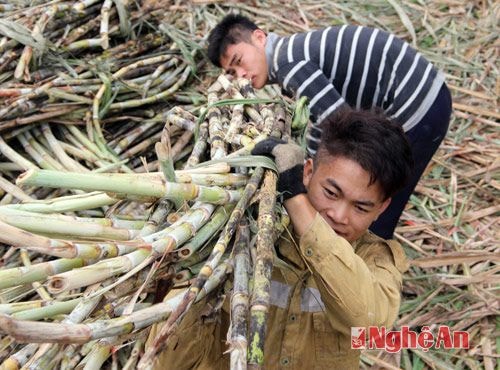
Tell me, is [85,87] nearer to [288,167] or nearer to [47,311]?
[288,167]

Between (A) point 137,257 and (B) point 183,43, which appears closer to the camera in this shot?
(A) point 137,257

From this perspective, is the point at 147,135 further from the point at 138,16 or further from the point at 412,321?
the point at 412,321

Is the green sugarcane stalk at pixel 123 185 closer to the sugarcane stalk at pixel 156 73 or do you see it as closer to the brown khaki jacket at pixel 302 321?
the brown khaki jacket at pixel 302 321

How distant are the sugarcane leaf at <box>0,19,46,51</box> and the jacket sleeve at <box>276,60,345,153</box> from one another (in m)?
1.02

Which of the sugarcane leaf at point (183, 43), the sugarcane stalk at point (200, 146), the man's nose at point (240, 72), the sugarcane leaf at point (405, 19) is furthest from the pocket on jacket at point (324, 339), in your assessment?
the sugarcane leaf at point (405, 19)

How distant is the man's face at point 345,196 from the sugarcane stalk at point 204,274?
21 cm

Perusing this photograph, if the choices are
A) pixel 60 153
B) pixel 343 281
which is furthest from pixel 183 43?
pixel 343 281

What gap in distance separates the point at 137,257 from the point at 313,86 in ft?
4.23

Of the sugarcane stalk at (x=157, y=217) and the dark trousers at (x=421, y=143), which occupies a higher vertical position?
the sugarcane stalk at (x=157, y=217)

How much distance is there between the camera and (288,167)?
1.24 metres

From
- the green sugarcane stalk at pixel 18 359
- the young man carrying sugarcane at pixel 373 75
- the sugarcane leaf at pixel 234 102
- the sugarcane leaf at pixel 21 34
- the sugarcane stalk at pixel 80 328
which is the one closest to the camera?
the sugarcane stalk at pixel 80 328

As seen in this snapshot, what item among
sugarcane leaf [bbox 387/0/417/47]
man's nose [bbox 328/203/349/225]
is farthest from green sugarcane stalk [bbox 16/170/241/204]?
sugarcane leaf [bbox 387/0/417/47]

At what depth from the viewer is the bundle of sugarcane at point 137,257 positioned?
83 cm

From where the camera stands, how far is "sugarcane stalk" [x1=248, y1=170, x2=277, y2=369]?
871 mm
